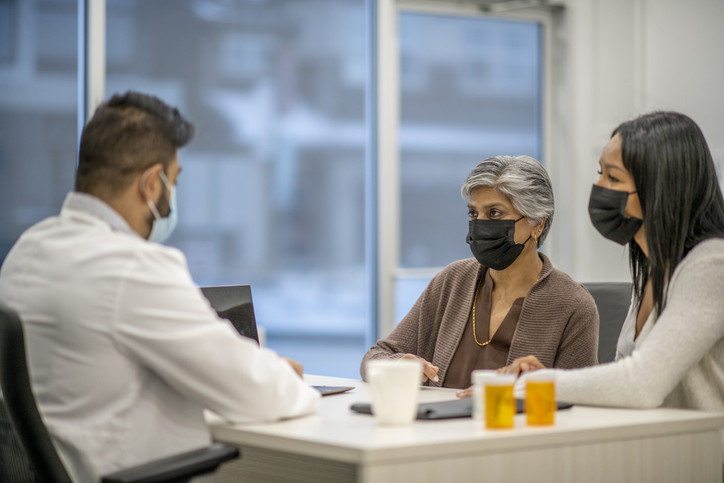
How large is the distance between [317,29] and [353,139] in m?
0.66

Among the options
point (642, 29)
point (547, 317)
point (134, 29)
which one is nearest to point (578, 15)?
point (642, 29)

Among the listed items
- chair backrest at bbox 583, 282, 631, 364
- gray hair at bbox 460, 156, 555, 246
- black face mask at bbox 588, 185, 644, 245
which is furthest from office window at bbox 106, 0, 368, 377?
black face mask at bbox 588, 185, 644, 245

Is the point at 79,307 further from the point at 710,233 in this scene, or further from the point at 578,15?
the point at 578,15

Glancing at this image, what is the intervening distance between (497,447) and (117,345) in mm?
664

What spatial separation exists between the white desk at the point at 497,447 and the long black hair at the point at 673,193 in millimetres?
340

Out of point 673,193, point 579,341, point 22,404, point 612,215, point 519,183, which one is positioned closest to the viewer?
point 22,404

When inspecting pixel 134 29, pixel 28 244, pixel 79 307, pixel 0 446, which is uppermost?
pixel 134 29

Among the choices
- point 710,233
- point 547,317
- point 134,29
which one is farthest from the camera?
point 134,29

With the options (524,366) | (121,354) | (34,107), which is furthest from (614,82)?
(121,354)

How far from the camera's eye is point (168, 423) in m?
1.56

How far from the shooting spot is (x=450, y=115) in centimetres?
516

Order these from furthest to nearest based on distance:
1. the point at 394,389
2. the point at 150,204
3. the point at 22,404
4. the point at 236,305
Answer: the point at 236,305, the point at 150,204, the point at 394,389, the point at 22,404

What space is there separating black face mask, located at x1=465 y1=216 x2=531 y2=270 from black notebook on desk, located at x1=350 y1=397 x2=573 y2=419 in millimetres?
767

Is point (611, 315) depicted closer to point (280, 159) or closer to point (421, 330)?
point (421, 330)
